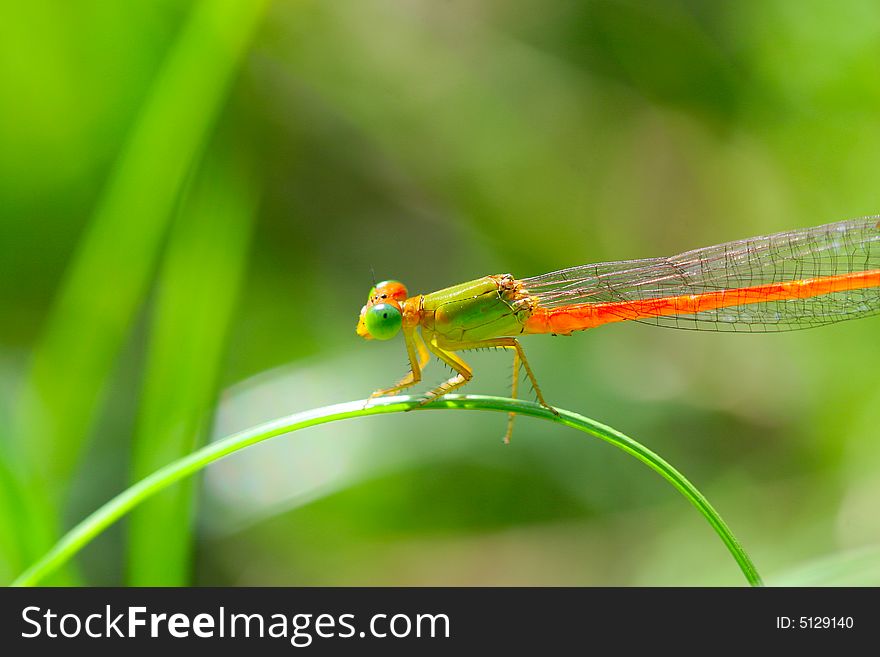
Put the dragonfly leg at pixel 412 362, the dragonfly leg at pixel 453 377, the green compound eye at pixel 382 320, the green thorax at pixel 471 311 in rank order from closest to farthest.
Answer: the dragonfly leg at pixel 453 377
the dragonfly leg at pixel 412 362
the green compound eye at pixel 382 320
the green thorax at pixel 471 311

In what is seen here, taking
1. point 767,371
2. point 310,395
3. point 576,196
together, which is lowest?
point 310,395

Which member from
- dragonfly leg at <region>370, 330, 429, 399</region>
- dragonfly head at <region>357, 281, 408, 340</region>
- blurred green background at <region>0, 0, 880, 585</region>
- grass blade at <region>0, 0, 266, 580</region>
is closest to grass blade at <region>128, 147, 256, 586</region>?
blurred green background at <region>0, 0, 880, 585</region>

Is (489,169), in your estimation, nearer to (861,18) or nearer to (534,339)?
(534,339)

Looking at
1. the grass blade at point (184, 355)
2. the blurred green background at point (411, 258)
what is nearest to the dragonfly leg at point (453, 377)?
the blurred green background at point (411, 258)

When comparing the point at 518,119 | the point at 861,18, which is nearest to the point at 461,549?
the point at 518,119

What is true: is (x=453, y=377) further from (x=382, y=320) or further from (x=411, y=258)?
(x=411, y=258)

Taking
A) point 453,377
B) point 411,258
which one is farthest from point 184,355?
point 411,258

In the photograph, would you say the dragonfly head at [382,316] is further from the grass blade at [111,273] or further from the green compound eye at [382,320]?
the grass blade at [111,273]
